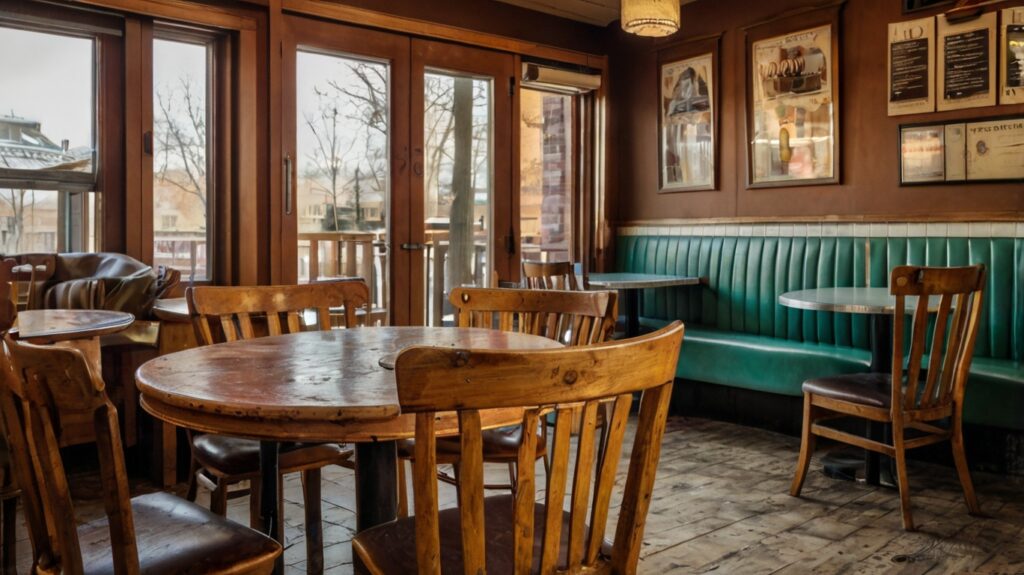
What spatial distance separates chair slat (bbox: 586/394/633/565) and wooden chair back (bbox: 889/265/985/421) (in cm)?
196

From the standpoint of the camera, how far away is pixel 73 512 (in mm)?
1355

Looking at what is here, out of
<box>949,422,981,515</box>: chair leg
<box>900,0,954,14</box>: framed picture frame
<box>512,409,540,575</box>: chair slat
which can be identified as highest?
<box>900,0,954,14</box>: framed picture frame

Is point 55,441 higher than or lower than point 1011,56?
lower

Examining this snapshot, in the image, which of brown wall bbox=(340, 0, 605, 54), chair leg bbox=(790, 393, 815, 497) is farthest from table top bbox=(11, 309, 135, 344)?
chair leg bbox=(790, 393, 815, 497)

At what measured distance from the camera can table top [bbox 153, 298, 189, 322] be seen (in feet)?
10.5

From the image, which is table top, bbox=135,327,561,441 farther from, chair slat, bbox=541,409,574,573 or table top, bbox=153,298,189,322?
table top, bbox=153,298,189,322

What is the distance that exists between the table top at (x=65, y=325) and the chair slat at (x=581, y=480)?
1.81 m

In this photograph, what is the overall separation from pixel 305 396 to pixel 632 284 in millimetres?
3264

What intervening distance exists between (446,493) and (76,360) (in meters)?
2.23

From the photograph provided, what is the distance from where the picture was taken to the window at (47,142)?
356 cm

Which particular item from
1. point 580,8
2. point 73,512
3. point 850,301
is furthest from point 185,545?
point 580,8

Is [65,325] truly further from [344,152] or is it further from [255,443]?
[344,152]

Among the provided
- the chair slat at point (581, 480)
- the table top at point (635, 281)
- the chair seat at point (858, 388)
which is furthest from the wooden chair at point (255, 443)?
the table top at point (635, 281)

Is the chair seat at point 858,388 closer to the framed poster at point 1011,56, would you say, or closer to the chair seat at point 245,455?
the framed poster at point 1011,56
